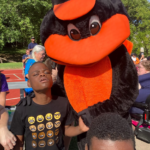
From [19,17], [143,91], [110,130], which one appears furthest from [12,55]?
[110,130]

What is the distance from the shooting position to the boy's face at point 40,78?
1.46 meters

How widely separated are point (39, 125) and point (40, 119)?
5 cm

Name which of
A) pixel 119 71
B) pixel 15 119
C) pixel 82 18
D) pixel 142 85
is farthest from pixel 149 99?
pixel 15 119

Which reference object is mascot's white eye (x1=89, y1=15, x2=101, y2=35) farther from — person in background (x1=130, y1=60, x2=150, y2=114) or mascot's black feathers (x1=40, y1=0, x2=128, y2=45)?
person in background (x1=130, y1=60, x2=150, y2=114)

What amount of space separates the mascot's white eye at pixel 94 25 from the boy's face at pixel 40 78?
55cm

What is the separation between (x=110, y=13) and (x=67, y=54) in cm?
47

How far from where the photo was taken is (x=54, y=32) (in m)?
1.38

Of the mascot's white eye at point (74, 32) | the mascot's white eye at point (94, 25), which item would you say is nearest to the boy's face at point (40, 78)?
the mascot's white eye at point (74, 32)

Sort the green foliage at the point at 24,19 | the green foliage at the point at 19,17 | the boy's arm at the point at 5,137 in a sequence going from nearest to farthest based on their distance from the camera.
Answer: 1. the boy's arm at the point at 5,137
2. the green foliage at the point at 24,19
3. the green foliage at the point at 19,17

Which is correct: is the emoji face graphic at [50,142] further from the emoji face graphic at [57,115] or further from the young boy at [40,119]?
the emoji face graphic at [57,115]

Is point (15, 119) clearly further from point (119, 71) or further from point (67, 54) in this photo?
point (119, 71)

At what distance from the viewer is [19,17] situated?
15.6 meters

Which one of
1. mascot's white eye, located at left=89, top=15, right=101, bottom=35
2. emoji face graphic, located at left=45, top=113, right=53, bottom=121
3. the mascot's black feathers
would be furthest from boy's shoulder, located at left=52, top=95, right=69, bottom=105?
mascot's white eye, located at left=89, top=15, right=101, bottom=35

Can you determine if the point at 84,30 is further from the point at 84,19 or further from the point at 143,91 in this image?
the point at 143,91
